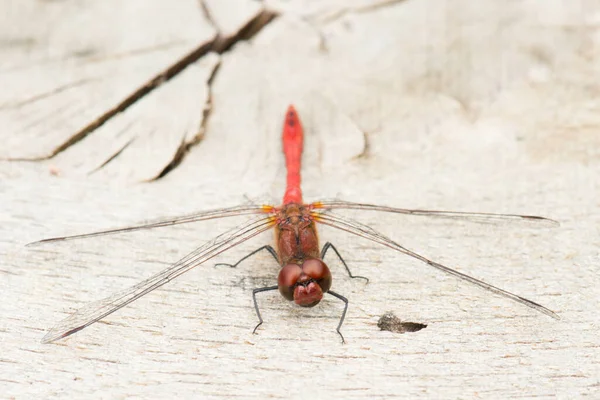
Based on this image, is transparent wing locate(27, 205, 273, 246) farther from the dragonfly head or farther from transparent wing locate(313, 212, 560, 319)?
the dragonfly head

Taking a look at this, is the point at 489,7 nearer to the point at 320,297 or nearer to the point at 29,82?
the point at 320,297

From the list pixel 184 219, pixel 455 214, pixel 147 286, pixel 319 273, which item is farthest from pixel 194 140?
pixel 455 214

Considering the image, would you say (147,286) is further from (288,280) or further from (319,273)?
(319,273)

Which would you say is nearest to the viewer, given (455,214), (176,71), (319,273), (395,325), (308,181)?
(395,325)

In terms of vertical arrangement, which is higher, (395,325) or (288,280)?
(288,280)

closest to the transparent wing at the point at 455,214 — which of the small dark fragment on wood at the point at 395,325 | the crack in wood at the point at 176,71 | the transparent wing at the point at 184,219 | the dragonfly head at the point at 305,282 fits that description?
the transparent wing at the point at 184,219

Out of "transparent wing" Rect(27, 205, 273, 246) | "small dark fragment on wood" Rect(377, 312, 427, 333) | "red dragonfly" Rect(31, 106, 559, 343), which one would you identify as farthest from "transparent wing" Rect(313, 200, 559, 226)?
"small dark fragment on wood" Rect(377, 312, 427, 333)

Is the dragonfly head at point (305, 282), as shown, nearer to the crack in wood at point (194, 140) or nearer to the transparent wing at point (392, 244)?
the transparent wing at point (392, 244)

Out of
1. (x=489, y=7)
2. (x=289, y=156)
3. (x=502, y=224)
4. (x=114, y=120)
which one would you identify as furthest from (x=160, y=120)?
(x=489, y=7)
